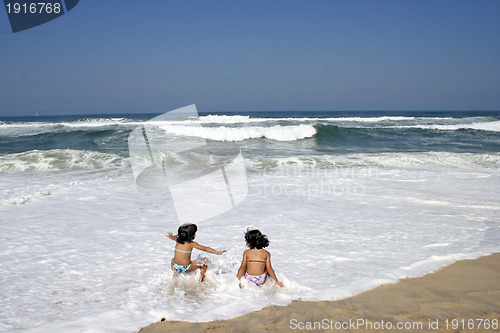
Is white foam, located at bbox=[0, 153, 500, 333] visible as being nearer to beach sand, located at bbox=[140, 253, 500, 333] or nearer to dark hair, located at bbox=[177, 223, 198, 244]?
beach sand, located at bbox=[140, 253, 500, 333]

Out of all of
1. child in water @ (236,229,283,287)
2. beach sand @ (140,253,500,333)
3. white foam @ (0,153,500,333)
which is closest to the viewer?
beach sand @ (140,253,500,333)

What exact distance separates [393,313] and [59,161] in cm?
1033

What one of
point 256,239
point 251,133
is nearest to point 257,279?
point 256,239

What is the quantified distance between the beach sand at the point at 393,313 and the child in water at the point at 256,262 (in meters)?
0.34

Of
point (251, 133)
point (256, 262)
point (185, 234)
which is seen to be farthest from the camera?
point (251, 133)

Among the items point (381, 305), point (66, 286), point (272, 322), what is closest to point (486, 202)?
point (381, 305)

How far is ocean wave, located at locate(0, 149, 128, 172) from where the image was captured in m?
9.72

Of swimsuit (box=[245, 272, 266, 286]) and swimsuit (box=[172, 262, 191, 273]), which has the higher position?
swimsuit (box=[172, 262, 191, 273])

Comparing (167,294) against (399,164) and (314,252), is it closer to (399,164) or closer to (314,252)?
(314,252)

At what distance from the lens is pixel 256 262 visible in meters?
3.01

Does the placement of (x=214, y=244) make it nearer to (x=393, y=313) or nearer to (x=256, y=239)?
(x=256, y=239)

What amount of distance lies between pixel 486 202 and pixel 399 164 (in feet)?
14.8

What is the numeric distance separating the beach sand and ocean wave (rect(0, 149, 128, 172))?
8.31 meters

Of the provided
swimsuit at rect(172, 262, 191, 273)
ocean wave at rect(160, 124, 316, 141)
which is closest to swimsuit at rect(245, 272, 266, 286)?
swimsuit at rect(172, 262, 191, 273)
